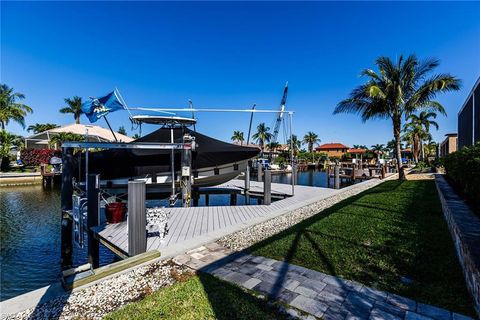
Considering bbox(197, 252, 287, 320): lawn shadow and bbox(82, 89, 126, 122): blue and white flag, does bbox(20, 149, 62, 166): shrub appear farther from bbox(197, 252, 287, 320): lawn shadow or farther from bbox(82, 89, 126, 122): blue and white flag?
bbox(197, 252, 287, 320): lawn shadow

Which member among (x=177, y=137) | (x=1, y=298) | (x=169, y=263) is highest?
(x=177, y=137)

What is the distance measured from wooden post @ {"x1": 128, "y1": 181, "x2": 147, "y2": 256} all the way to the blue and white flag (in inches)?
207

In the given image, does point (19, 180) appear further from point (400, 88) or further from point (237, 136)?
point (237, 136)

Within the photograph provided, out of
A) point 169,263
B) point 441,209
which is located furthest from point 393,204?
point 169,263

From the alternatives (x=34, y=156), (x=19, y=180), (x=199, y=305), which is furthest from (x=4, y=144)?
(x=199, y=305)

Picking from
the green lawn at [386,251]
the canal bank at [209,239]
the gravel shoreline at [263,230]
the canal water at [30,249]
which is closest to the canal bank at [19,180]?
the canal water at [30,249]

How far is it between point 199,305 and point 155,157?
812 centimetres

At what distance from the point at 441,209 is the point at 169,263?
23.2 ft

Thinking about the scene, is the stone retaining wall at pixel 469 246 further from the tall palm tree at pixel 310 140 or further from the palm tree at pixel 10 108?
→ the tall palm tree at pixel 310 140

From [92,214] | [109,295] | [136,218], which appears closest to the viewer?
[109,295]

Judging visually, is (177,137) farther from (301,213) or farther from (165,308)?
(165,308)

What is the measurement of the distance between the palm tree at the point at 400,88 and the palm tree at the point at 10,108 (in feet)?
126

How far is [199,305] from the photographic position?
2775 millimetres

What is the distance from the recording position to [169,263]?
4070mm
